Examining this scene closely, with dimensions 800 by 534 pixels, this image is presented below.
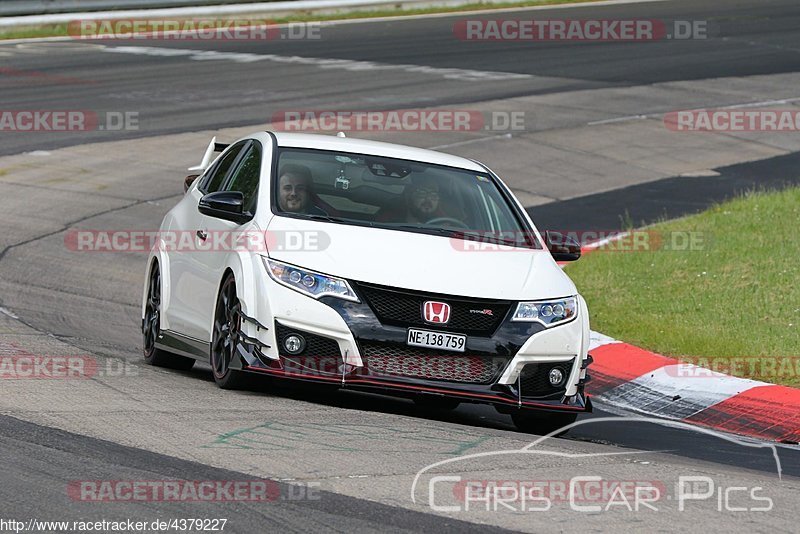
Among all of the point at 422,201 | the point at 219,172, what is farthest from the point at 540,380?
the point at 219,172

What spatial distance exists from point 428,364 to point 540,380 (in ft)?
2.26

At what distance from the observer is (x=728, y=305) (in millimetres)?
12211

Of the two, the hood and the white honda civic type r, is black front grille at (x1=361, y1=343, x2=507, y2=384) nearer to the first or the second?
the white honda civic type r

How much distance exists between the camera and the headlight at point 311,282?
8258 millimetres

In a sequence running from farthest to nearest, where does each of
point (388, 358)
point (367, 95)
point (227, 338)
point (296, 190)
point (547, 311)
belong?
point (367, 95) < point (296, 190) < point (227, 338) < point (547, 311) < point (388, 358)

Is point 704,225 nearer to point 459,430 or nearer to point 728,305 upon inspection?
point 728,305

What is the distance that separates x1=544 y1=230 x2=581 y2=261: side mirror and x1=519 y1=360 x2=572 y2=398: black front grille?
1065 mm

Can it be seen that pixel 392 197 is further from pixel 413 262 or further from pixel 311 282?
pixel 311 282

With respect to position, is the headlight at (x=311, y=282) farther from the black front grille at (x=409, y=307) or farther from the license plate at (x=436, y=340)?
the license plate at (x=436, y=340)

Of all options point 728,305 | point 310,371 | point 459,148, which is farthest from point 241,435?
point 459,148

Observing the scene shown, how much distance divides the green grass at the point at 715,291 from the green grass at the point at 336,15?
18.4m

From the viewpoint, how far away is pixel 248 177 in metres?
9.65

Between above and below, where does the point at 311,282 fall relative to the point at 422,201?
below

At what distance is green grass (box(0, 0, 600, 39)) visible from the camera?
30.8m
